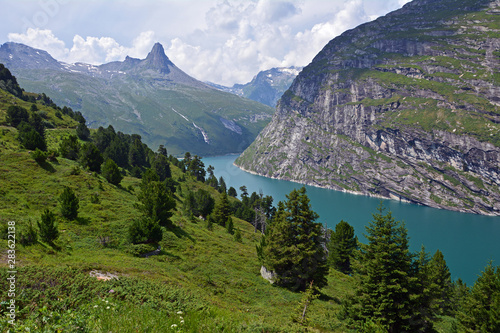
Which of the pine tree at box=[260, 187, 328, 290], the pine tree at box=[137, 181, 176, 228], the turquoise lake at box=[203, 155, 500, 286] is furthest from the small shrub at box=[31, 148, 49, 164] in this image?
the turquoise lake at box=[203, 155, 500, 286]

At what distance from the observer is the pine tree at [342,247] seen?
60250mm

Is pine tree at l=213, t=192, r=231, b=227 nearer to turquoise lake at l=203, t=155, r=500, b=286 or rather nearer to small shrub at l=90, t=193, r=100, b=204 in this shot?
small shrub at l=90, t=193, r=100, b=204

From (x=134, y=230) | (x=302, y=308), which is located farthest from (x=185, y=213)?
(x=302, y=308)

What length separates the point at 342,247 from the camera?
60750mm

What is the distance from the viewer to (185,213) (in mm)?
61438

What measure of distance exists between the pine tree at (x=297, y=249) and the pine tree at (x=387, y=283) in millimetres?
9240

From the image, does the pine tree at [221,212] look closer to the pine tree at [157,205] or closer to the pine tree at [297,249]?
the pine tree at [157,205]

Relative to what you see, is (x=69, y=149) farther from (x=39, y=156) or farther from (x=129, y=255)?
(x=129, y=255)

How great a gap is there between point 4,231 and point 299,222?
2991 centimetres

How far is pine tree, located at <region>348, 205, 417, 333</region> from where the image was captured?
20.7 m

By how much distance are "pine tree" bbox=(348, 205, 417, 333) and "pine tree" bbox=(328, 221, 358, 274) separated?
130 ft

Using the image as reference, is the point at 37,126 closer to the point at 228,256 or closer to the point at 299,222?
the point at 228,256

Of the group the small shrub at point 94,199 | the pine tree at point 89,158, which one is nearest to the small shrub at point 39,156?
the pine tree at point 89,158

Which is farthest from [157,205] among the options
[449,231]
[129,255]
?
[449,231]
